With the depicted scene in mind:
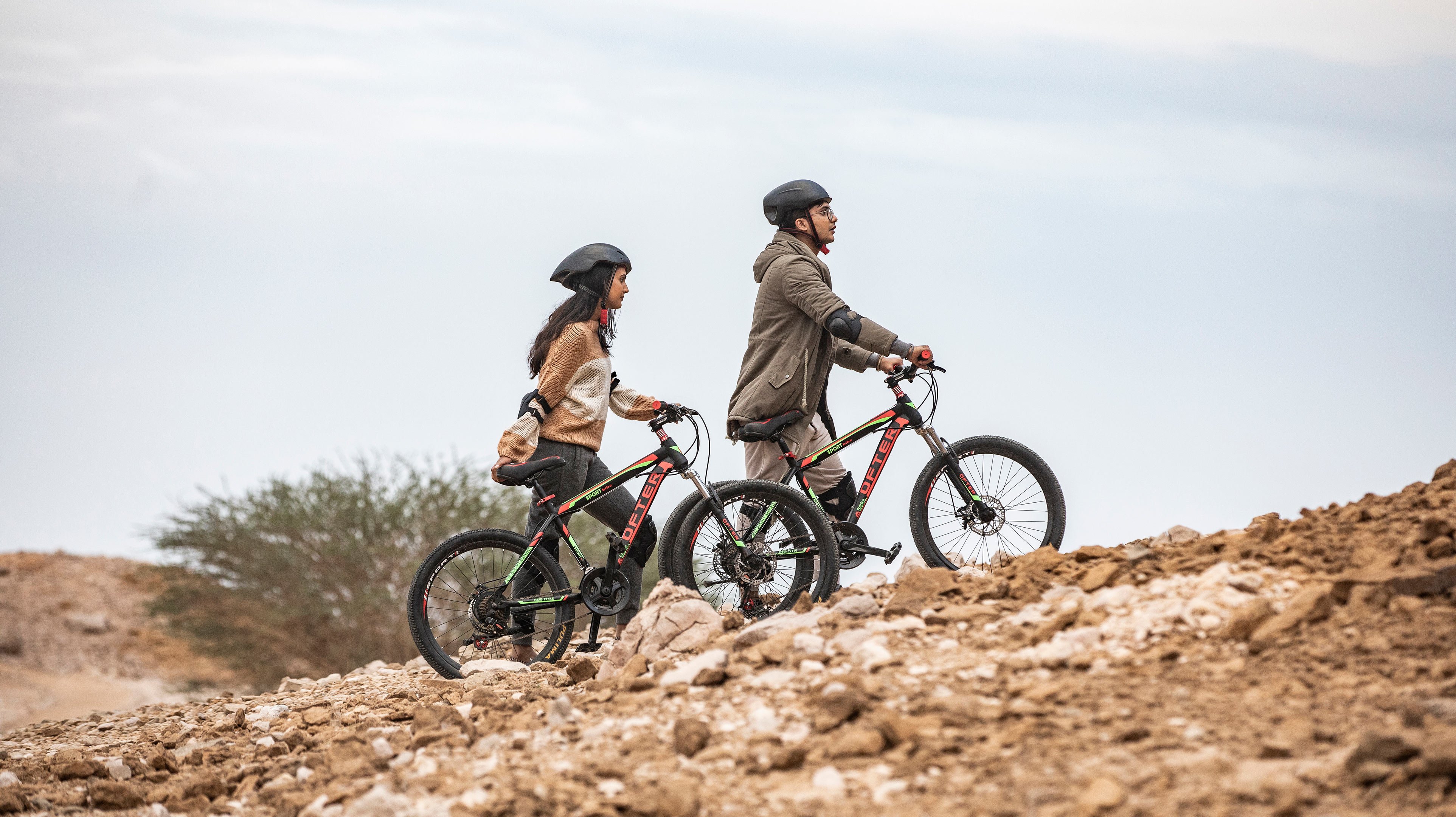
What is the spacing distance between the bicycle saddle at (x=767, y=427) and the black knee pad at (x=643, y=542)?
0.68 metres

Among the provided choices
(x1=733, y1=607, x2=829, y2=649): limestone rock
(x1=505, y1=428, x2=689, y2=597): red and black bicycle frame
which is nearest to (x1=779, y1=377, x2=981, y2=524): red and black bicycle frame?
(x1=505, y1=428, x2=689, y2=597): red and black bicycle frame

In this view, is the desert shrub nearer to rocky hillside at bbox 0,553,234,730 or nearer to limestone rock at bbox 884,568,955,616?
rocky hillside at bbox 0,553,234,730

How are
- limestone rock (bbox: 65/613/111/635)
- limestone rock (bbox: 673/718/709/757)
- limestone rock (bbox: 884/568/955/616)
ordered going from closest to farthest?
1. limestone rock (bbox: 673/718/709/757)
2. limestone rock (bbox: 884/568/955/616)
3. limestone rock (bbox: 65/613/111/635)

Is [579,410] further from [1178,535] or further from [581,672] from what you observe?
[1178,535]

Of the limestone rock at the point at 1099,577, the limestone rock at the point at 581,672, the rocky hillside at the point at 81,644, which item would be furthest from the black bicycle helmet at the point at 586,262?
the rocky hillside at the point at 81,644

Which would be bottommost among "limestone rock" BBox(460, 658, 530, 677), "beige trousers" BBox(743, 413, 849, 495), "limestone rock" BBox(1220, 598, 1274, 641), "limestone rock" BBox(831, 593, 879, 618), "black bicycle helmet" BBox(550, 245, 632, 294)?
"limestone rock" BBox(1220, 598, 1274, 641)

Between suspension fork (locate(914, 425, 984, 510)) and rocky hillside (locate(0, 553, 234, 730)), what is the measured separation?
55.9 feet

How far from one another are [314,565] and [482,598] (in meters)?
12.5

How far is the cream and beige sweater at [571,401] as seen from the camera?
21.4 ft

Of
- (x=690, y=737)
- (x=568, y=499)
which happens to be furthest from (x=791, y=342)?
(x=690, y=737)

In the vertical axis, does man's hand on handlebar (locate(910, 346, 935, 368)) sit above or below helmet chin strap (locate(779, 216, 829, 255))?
below

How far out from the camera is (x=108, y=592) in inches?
1094

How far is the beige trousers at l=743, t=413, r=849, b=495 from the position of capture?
6.66 m

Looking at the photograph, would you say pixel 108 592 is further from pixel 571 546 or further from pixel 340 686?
pixel 571 546
